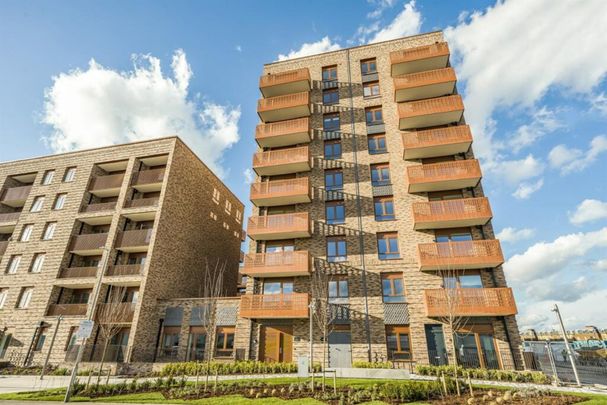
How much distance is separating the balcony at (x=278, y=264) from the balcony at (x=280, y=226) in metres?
1.61

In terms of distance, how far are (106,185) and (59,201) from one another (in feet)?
16.5

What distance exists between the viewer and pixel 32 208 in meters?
29.5

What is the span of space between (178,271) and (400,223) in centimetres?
1796

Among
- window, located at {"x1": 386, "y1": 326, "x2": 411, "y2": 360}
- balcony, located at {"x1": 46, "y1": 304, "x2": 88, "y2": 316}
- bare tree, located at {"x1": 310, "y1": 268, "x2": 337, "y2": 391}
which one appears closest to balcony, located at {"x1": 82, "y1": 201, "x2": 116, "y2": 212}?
balcony, located at {"x1": 46, "y1": 304, "x2": 88, "y2": 316}

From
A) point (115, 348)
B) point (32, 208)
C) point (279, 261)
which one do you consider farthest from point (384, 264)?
point (32, 208)

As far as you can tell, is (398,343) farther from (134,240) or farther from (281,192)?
(134,240)

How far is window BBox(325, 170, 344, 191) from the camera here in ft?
81.3

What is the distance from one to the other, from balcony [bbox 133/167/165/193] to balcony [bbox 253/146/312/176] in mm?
8325

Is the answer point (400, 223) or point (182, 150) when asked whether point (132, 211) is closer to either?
point (182, 150)

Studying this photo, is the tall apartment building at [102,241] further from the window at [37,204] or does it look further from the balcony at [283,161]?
the balcony at [283,161]

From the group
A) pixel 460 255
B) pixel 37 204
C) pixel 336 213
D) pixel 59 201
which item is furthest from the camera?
pixel 37 204

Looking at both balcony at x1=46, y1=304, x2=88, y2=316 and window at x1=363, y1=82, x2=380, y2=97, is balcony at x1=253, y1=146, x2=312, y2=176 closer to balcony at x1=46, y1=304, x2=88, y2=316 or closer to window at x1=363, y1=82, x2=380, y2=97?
window at x1=363, y1=82, x2=380, y2=97

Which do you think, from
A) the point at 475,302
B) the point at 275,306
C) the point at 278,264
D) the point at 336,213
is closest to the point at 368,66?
the point at 336,213

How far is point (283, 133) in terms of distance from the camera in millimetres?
26375
